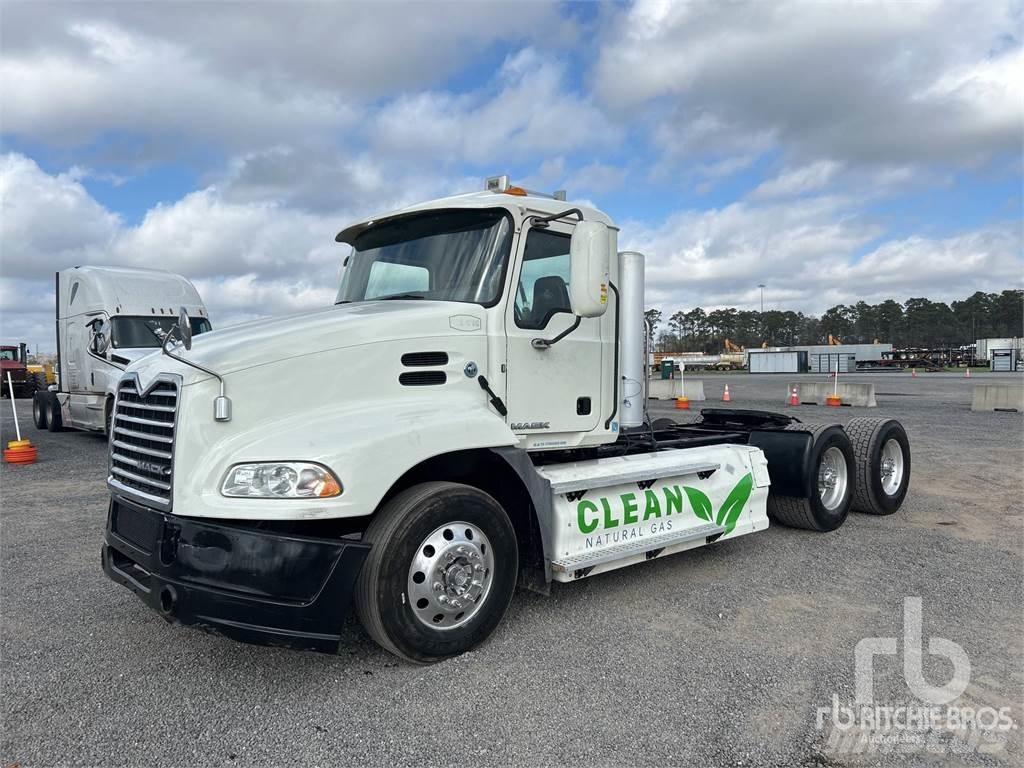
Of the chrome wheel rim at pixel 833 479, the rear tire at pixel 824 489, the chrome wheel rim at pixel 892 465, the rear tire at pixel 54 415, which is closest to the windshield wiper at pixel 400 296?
the rear tire at pixel 824 489

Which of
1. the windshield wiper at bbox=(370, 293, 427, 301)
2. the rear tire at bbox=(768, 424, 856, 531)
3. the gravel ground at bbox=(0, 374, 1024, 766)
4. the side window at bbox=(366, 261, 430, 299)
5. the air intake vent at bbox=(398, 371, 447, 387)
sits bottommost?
the gravel ground at bbox=(0, 374, 1024, 766)

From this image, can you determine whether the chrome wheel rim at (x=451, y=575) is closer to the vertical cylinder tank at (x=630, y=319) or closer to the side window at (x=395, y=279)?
the side window at (x=395, y=279)

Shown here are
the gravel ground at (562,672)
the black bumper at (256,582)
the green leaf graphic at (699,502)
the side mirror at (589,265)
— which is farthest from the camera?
the green leaf graphic at (699,502)

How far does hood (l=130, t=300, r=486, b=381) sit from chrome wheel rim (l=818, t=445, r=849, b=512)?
435 centimetres

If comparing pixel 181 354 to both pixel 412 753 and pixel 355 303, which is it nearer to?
pixel 355 303

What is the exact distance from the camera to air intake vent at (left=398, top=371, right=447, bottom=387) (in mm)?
4133

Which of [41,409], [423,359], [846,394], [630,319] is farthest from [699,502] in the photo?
[41,409]

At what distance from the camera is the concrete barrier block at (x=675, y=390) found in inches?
898

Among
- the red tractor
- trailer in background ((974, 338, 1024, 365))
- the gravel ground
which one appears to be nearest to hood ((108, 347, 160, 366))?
the gravel ground

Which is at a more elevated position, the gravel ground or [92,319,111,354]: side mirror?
[92,319,111,354]: side mirror

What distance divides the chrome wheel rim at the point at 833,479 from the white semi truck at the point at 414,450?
188 cm

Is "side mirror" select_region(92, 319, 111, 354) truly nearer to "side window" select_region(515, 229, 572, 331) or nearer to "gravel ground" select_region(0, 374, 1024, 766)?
"gravel ground" select_region(0, 374, 1024, 766)

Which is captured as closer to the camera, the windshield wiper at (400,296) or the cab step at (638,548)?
the cab step at (638,548)

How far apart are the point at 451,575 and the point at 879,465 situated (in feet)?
17.5
